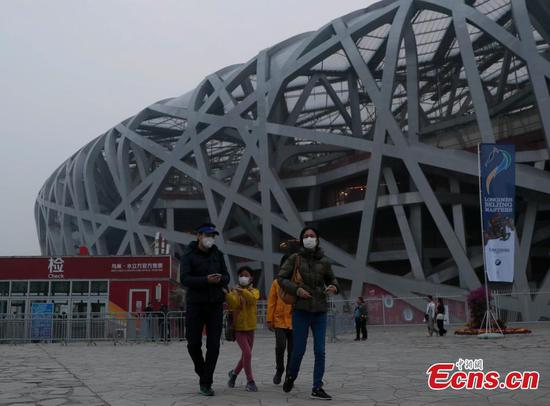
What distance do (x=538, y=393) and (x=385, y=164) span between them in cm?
2632

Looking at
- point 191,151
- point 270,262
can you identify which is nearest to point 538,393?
point 270,262

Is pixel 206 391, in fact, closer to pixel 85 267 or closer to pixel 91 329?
pixel 91 329

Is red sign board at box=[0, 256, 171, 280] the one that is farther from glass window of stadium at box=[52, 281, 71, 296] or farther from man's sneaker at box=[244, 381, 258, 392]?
man's sneaker at box=[244, 381, 258, 392]

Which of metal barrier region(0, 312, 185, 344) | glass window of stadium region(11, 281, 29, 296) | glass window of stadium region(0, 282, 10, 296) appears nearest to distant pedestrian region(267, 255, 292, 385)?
metal barrier region(0, 312, 185, 344)

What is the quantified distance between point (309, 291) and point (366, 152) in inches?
1163

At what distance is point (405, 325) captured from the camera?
26.6m

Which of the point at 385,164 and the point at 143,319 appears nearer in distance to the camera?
the point at 143,319

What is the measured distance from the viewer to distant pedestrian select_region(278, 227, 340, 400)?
20.0 ft

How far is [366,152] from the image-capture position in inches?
1378

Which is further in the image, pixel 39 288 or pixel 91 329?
pixel 39 288

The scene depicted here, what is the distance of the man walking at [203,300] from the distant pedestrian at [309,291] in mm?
775

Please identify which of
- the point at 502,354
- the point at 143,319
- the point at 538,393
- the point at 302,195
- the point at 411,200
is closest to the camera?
the point at 538,393

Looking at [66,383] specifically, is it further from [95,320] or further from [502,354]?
→ [95,320]

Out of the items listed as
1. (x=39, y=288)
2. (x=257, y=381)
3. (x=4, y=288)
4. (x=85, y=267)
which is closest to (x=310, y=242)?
(x=257, y=381)
